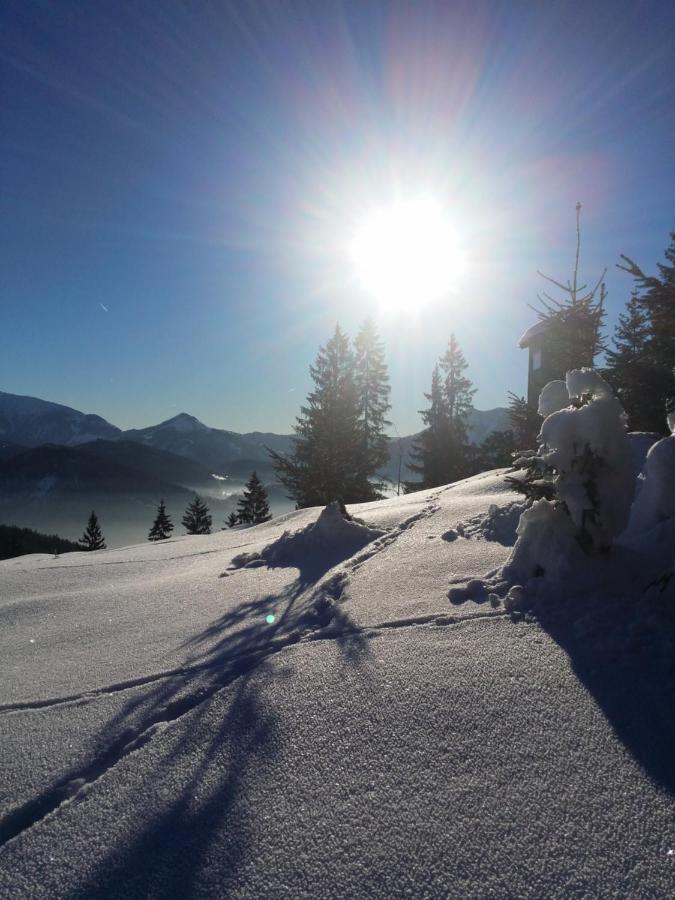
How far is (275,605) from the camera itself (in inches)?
153

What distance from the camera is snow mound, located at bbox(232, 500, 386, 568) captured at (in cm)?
539

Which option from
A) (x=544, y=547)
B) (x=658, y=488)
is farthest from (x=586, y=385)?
(x=544, y=547)

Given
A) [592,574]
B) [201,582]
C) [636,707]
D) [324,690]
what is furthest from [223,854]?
[201,582]

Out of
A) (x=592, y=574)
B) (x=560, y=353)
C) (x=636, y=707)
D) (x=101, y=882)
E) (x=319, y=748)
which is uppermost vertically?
(x=560, y=353)

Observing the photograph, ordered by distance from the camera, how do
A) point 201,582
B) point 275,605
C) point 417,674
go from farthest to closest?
point 201,582 < point 275,605 < point 417,674

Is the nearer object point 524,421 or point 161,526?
point 524,421

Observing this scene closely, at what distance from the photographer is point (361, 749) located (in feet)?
6.26

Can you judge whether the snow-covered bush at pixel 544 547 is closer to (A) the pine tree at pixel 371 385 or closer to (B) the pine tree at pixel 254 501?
(A) the pine tree at pixel 371 385

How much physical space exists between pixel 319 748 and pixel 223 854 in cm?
53

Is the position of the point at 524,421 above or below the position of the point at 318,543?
above

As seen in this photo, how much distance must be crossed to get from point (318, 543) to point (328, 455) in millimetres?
13088

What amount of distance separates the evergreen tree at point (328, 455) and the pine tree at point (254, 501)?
15.2m

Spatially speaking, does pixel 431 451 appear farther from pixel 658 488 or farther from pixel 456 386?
pixel 658 488

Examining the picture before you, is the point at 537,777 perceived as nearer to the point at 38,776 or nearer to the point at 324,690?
the point at 324,690
